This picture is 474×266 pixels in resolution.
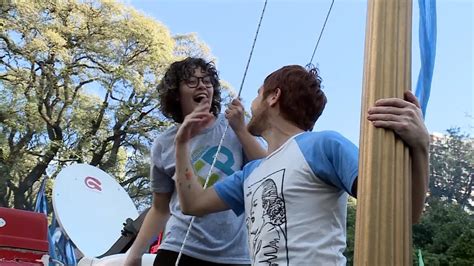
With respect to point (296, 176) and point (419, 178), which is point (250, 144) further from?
point (419, 178)

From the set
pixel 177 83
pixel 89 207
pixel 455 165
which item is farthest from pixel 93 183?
pixel 455 165

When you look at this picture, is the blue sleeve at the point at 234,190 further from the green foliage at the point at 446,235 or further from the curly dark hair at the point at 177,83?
the green foliage at the point at 446,235

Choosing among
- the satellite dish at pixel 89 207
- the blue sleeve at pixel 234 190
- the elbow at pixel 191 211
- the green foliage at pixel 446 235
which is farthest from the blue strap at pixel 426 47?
the green foliage at pixel 446 235

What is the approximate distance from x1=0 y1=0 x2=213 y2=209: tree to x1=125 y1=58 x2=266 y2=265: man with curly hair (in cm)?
1244

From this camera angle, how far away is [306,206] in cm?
128

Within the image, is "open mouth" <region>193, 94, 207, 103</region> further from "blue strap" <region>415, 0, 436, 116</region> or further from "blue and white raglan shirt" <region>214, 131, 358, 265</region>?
"blue strap" <region>415, 0, 436, 116</region>

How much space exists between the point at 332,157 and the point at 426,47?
27 cm

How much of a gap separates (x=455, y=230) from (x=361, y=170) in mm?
11708

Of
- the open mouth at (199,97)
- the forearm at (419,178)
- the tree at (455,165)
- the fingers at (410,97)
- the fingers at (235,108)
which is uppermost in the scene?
the tree at (455,165)

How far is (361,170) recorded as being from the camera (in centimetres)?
90

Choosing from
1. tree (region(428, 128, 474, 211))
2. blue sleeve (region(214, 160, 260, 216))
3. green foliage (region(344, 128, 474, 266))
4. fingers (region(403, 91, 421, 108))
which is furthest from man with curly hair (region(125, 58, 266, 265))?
tree (region(428, 128, 474, 211))

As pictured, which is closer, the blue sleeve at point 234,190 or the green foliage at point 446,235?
the blue sleeve at point 234,190

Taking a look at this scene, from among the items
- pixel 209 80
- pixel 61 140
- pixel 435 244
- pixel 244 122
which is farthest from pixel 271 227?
pixel 61 140

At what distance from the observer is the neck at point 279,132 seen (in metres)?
1.49
